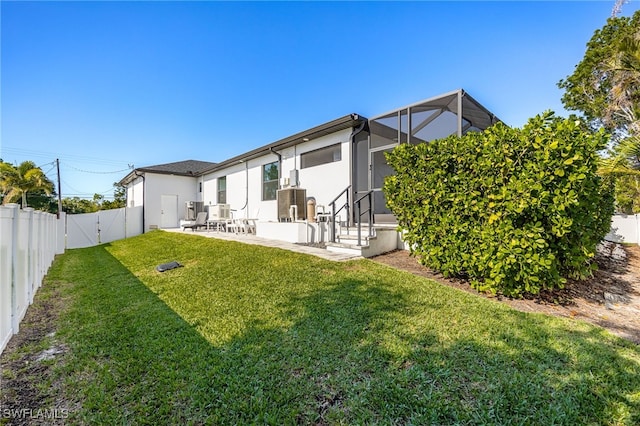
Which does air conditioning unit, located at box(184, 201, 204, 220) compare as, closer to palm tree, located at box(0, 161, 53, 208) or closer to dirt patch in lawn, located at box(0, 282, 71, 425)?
palm tree, located at box(0, 161, 53, 208)

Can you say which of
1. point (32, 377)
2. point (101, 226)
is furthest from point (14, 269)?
point (101, 226)

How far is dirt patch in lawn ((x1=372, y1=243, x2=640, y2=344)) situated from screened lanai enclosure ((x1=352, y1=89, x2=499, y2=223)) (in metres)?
2.78

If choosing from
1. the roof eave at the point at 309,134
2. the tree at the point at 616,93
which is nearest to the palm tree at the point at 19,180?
the roof eave at the point at 309,134

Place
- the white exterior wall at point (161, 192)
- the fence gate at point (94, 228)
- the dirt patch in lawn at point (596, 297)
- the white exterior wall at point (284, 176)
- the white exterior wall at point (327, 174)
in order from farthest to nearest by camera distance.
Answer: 1. the white exterior wall at point (161, 192)
2. the fence gate at point (94, 228)
3. the white exterior wall at point (284, 176)
4. the white exterior wall at point (327, 174)
5. the dirt patch in lawn at point (596, 297)

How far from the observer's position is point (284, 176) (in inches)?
441

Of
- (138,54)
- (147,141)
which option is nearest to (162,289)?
(138,54)

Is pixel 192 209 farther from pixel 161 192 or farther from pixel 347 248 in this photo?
pixel 347 248

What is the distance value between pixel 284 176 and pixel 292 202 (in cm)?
182

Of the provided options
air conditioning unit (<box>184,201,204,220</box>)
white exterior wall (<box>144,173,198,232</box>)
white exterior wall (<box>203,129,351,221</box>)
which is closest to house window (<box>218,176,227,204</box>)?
white exterior wall (<box>203,129,351,221</box>)

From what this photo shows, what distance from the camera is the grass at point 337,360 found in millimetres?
1838

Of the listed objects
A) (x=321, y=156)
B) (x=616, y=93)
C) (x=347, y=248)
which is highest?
(x=616, y=93)

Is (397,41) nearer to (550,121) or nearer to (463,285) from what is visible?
(550,121)

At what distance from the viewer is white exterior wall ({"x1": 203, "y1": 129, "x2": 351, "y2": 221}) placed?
895 centimetres

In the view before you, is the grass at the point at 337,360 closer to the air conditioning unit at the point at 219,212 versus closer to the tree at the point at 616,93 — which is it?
the tree at the point at 616,93
